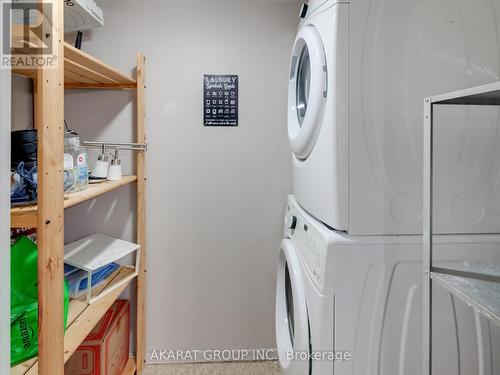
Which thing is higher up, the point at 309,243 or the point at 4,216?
the point at 4,216

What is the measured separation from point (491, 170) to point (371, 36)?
0.54m

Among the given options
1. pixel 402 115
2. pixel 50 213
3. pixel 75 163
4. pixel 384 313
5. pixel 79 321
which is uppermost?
pixel 402 115

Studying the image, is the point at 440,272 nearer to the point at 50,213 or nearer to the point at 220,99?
the point at 50,213

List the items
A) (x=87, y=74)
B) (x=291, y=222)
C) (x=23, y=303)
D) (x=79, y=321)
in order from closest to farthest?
(x=23, y=303) < (x=79, y=321) < (x=291, y=222) < (x=87, y=74)

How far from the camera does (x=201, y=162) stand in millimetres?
1807

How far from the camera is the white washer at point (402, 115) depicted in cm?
92

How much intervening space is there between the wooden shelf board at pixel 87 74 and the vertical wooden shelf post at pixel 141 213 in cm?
9

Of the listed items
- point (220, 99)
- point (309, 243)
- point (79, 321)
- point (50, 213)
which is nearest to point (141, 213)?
point (79, 321)

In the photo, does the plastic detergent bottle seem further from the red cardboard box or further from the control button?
the control button

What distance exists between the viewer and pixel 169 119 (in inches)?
70.2

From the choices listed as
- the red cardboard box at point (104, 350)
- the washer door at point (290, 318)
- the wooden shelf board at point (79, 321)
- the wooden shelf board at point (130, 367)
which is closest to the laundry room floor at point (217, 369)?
the wooden shelf board at point (130, 367)

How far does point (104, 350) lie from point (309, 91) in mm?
1392

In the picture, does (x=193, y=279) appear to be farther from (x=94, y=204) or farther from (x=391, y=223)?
(x=391, y=223)

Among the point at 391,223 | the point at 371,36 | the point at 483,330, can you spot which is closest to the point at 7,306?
the point at 391,223
